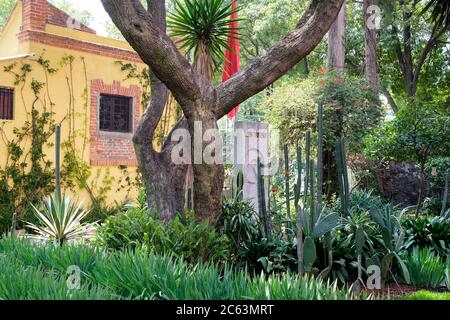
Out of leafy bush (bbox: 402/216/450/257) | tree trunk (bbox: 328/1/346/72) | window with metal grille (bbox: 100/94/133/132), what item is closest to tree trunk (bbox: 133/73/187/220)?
leafy bush (bbox: 402/216/450/257)

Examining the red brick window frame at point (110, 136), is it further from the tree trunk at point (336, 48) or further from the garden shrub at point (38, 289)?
the garden shrub at point (38, 289)

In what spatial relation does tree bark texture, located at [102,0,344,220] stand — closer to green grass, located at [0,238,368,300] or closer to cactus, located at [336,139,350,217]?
cactus, located at [336,139,350,217]

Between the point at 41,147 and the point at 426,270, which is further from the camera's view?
the point at 41,147

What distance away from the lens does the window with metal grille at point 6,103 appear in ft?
38.1

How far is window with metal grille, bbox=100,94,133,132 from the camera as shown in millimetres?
13422

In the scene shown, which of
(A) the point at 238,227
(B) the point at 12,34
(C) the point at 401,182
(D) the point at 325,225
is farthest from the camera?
(C) the point at 401,182

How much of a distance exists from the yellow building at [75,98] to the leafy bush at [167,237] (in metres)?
6.10

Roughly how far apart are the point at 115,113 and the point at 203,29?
6.09 m

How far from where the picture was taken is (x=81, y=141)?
42.2ft

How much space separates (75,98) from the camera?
42.0 ft

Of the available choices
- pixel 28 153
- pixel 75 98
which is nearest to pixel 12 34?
pixel 75 98

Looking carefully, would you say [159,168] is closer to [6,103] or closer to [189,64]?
[189,64]

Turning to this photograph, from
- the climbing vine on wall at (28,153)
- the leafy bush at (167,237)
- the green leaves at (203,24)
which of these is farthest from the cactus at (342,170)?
the climbing vine on wall at (28,153)
